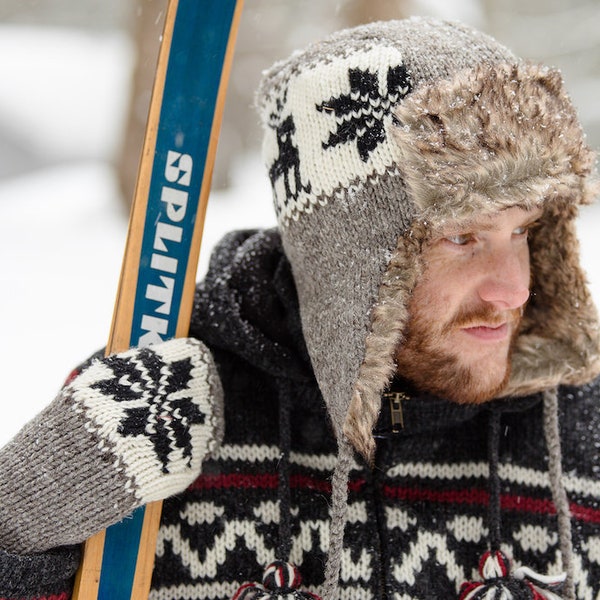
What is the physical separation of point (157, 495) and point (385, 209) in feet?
2.46

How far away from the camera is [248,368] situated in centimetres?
186

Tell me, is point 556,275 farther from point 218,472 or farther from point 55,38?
point 55,38

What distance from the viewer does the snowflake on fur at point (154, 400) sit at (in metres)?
1.54

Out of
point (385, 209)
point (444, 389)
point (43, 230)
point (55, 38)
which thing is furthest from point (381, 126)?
point (55, 38)

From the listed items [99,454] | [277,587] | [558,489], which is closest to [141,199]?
[99,454]

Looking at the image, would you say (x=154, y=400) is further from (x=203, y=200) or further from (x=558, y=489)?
(x=558, y=489)

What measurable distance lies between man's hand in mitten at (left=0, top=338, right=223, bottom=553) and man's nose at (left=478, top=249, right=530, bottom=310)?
0.67m

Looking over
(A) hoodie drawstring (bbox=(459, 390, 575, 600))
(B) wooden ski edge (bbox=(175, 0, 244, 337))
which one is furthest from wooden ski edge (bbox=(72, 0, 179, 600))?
Result: (A) hoodie drawstring (bbox=(459, 390, 575, 600))

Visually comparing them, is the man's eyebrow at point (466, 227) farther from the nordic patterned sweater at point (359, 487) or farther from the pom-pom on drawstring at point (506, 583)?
the pom-pom on drawstring at point (506, 583)

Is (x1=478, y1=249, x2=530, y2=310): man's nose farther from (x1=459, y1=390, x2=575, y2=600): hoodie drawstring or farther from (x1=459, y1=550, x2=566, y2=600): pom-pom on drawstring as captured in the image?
(x1=459, y1=550, x2=566, y2=600): pom-pom on drawstring

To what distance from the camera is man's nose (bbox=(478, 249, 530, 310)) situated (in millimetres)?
1605

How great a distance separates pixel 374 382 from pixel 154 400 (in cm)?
46

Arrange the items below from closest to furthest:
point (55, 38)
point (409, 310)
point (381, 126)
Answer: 1. point (381, 126)
2. point (409, 310)
3. point (55, 38)

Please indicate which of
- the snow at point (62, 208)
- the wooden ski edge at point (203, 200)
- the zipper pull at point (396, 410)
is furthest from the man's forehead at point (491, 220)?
the snow at point (62, 208)
